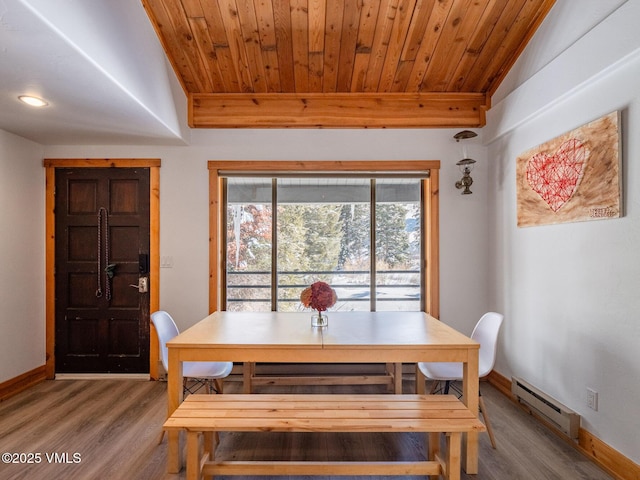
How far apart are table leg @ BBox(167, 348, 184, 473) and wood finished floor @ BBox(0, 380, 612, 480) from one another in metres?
0.08

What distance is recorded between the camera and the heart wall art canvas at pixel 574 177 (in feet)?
6.56

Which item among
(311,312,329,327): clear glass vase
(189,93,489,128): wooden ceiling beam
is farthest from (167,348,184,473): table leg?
(189,93,489,128): wooden ceiling beam

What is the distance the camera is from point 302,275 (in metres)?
3.66

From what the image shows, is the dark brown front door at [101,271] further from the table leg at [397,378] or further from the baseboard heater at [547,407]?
the baseboard heater at [547,407]

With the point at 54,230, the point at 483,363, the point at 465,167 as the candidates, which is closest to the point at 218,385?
the point at 483,363

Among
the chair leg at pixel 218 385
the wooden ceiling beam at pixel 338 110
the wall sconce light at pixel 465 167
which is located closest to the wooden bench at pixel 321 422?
the chair leg at pixel 218 385

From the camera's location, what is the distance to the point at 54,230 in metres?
3.44

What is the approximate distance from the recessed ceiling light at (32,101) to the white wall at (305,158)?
1043 mm

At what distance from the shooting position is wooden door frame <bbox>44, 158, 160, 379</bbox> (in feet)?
11.2

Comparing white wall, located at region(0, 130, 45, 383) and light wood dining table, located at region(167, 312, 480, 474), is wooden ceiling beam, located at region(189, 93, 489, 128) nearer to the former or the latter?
white wall, located at region(0, 130, 45, 383)

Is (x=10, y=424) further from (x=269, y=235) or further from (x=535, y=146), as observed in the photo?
(x=535, y=146)

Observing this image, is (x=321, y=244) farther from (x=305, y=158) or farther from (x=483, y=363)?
(x=483, y=363)

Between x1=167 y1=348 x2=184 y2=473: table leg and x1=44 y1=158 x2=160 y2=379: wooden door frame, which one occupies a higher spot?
x1=44 y1=158 x2=160 y2=379: wooden door frame

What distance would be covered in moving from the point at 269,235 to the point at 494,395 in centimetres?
255
